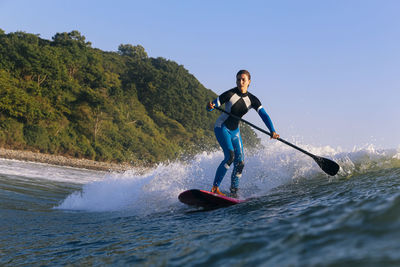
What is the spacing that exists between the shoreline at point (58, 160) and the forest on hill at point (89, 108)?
1201 millimetres

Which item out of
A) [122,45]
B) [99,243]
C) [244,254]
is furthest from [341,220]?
[122,45]

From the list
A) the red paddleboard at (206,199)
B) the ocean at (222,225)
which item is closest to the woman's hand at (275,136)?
the ocean at (222,225)

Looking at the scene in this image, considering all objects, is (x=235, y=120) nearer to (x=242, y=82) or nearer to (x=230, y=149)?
(x=230, y=149)

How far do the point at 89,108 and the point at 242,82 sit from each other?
1597 inches

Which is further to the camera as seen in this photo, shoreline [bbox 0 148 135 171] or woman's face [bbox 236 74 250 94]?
shoreline [bbox 0 148 135 171]

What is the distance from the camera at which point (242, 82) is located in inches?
227

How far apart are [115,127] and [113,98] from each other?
15.9 ft

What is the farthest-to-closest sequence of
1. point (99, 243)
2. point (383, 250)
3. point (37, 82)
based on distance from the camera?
point (37, 82) → point (99, 243) → point (383, 250)

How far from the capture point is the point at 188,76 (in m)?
77.6

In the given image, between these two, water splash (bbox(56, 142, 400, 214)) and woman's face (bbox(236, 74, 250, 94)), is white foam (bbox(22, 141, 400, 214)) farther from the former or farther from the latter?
woman's face (bbox(236, 74, 250, 94))

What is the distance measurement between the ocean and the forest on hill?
32.2m

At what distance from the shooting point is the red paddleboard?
4.93m

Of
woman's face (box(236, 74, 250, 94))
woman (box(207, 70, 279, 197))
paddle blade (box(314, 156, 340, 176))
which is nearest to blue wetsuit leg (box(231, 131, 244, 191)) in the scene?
woman (box(207, 70, 279, 197))

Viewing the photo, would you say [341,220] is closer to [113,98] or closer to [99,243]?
[99,243]
